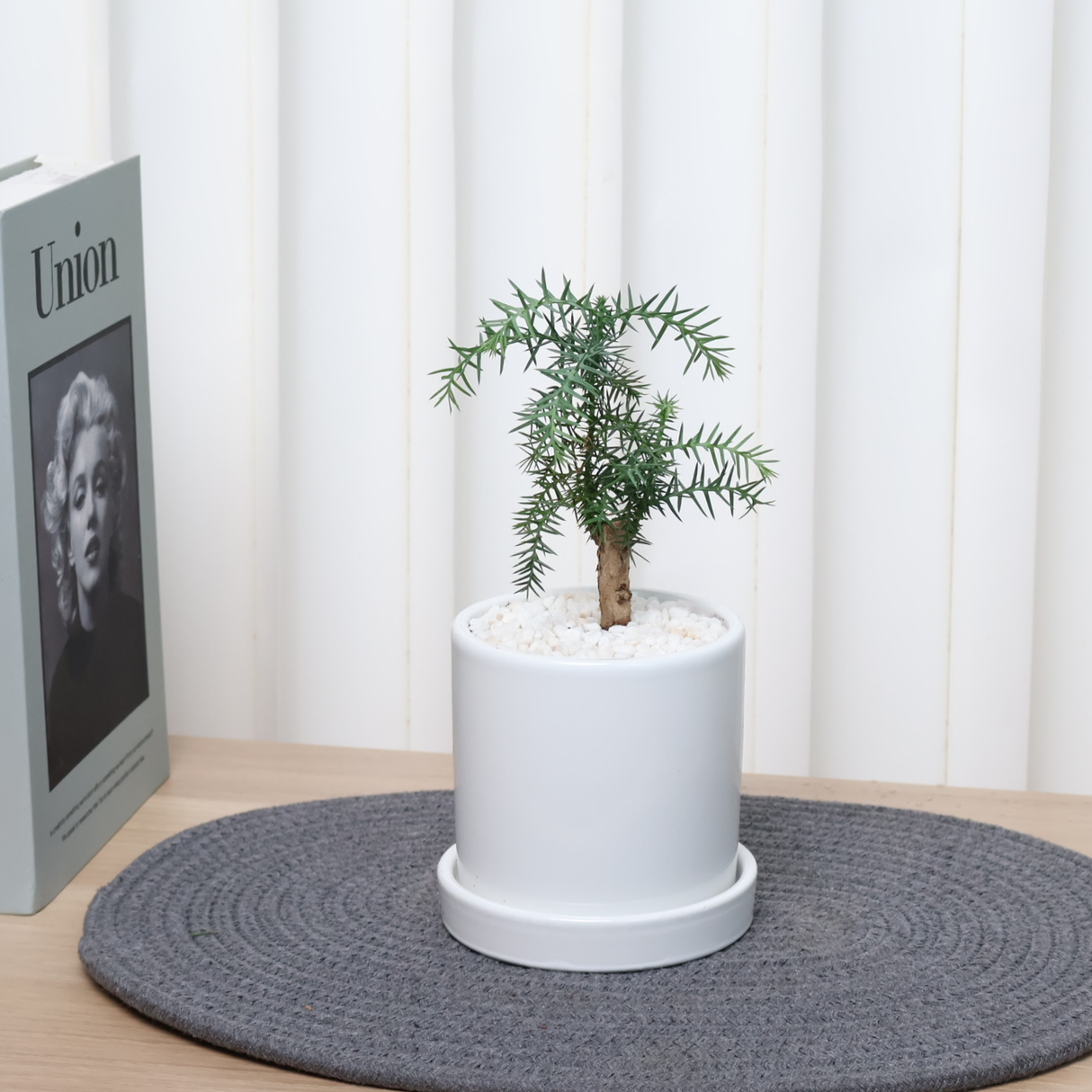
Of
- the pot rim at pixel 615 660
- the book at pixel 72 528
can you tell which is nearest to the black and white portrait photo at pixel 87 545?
the book at pixel 72 528

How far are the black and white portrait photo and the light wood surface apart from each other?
58mm

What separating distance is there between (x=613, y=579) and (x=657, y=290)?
1.44ft

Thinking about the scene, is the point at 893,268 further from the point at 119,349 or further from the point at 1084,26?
the point at 119,349

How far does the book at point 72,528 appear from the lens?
61 centimetres

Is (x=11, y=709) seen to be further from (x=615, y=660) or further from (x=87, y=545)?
(x=615, y=660)

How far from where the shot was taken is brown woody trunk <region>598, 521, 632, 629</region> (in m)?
0.58

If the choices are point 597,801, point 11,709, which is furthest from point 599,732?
point 11,709

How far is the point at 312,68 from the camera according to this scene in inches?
38.4

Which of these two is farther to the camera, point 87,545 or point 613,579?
point 87,545

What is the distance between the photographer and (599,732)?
0.54 m

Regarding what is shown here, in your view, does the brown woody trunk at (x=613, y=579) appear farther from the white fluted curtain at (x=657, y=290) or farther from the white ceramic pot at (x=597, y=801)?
the white fluted curtain at (x=657, y=290)

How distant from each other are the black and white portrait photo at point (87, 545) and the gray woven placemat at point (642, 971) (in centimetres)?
8

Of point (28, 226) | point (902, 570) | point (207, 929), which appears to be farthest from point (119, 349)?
point (902, 570)

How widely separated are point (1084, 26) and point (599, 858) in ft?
2.24
